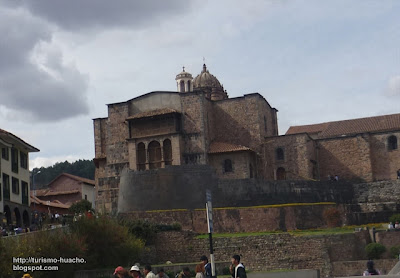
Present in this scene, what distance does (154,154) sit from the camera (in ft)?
182

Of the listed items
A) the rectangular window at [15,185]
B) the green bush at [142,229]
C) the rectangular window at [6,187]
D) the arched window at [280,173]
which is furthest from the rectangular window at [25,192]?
the arched window at [280,173]

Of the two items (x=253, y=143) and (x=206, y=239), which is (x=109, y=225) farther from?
(x=253, y=143)

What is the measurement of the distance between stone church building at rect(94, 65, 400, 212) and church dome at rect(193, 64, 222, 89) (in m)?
10.4

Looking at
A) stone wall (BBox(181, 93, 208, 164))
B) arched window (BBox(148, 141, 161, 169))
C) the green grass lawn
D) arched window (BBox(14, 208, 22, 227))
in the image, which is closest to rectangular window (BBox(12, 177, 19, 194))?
arched window (BBox(14, 208, 22, 227))

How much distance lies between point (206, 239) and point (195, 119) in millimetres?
18649

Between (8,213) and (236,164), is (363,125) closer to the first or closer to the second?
(236,164)

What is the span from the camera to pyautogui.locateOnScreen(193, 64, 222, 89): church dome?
67938 millimetres

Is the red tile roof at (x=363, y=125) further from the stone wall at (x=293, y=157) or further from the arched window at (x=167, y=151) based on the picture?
the arched window at (x=167, y=151)

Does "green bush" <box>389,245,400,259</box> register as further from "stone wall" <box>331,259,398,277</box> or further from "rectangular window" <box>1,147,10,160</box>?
"rectangular window" <box>1,147,10,160</box>

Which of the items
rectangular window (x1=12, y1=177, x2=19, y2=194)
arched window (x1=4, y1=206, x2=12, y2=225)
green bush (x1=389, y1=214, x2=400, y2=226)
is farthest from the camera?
rectangular window (x1=12, y1=177, x2=19, y2=194)

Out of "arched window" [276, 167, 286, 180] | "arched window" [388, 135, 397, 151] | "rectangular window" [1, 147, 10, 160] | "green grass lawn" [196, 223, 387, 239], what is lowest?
"green grass lawn" [196, 223, 387, 239]

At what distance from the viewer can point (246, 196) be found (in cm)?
4534

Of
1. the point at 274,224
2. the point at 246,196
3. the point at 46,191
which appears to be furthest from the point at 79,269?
the point at 46,191

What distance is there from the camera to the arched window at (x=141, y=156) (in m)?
55.5
